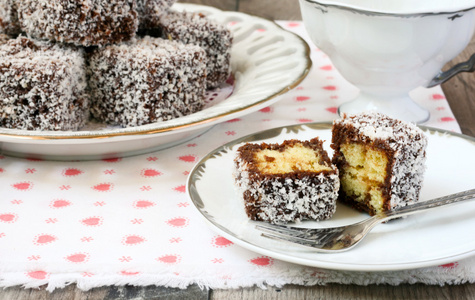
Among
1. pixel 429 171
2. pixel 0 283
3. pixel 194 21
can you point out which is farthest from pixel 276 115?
pixel 0 283

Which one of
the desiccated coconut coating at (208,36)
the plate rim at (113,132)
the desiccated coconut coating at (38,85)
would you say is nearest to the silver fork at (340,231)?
the plate rim at (113,132)

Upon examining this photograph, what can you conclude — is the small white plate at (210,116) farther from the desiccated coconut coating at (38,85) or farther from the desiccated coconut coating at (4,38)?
the desiccated coconut coating at (4,38)

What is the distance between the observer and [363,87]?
1450 mm

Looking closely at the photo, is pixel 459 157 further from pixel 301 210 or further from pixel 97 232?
pixel 97 232

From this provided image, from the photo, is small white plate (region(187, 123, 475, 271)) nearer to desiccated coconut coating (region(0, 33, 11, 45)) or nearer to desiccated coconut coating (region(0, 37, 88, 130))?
desiccated coconut coating (region(0, 37, 88, 130))

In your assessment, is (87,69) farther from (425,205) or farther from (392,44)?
(425,205)

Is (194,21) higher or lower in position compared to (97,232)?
higher

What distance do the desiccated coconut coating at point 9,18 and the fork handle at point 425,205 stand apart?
105 centimetres

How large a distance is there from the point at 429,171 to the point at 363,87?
36 centimetres

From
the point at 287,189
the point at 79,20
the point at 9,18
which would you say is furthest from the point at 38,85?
the point at 287,189

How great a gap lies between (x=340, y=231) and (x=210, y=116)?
41 cm

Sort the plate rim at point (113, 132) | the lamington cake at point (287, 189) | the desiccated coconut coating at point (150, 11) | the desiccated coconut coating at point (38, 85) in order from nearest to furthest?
the lamington cake at point (287, 189), the plate rim at point (113, 132), the desiccated coconut coating at point (38, 85), the desiccated coconut coating at point (150, 11)

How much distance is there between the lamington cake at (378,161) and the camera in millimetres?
1001

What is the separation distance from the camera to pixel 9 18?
1.50m
